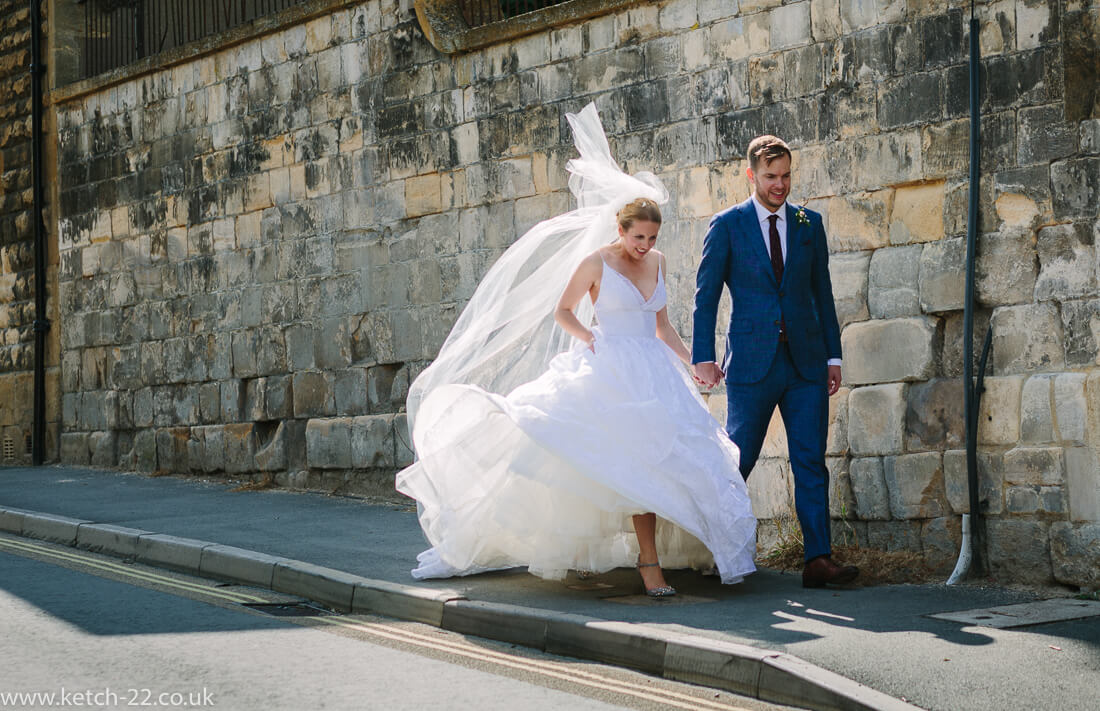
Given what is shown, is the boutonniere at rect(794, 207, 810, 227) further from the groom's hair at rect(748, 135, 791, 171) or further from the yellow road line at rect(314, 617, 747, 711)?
the yellow road line at rect(314, 617, 747, 711)

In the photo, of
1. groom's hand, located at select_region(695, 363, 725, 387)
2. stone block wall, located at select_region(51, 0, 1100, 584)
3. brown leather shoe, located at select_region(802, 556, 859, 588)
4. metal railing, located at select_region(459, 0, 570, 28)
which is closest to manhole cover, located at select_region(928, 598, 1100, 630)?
stone block wall, located at select_region(51, 0, 1100, 584)

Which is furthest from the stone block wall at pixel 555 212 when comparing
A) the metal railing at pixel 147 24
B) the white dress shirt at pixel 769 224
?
the white dress shirt at pixel 769 224

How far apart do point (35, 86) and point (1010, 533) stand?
1203 cm

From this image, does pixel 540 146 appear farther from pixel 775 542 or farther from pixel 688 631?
pixel 688 631

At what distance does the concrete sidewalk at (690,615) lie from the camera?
16.5 ft

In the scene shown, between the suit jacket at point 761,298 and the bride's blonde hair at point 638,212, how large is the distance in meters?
0.35

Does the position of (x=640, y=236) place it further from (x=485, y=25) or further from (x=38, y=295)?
(x=38, y=295)

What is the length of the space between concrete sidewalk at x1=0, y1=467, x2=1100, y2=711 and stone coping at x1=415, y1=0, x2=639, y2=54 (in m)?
3.61

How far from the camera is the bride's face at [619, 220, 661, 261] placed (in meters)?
7.09

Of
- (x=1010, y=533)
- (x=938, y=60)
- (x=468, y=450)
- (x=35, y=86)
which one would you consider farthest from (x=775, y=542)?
(x=35, y=86)

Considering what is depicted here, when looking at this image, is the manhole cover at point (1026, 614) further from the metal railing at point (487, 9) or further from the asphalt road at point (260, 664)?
the metal railing at point (487, 9)

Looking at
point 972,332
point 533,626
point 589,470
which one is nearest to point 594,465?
point 589,470

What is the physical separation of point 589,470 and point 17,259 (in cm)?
1083

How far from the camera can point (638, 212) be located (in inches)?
279
